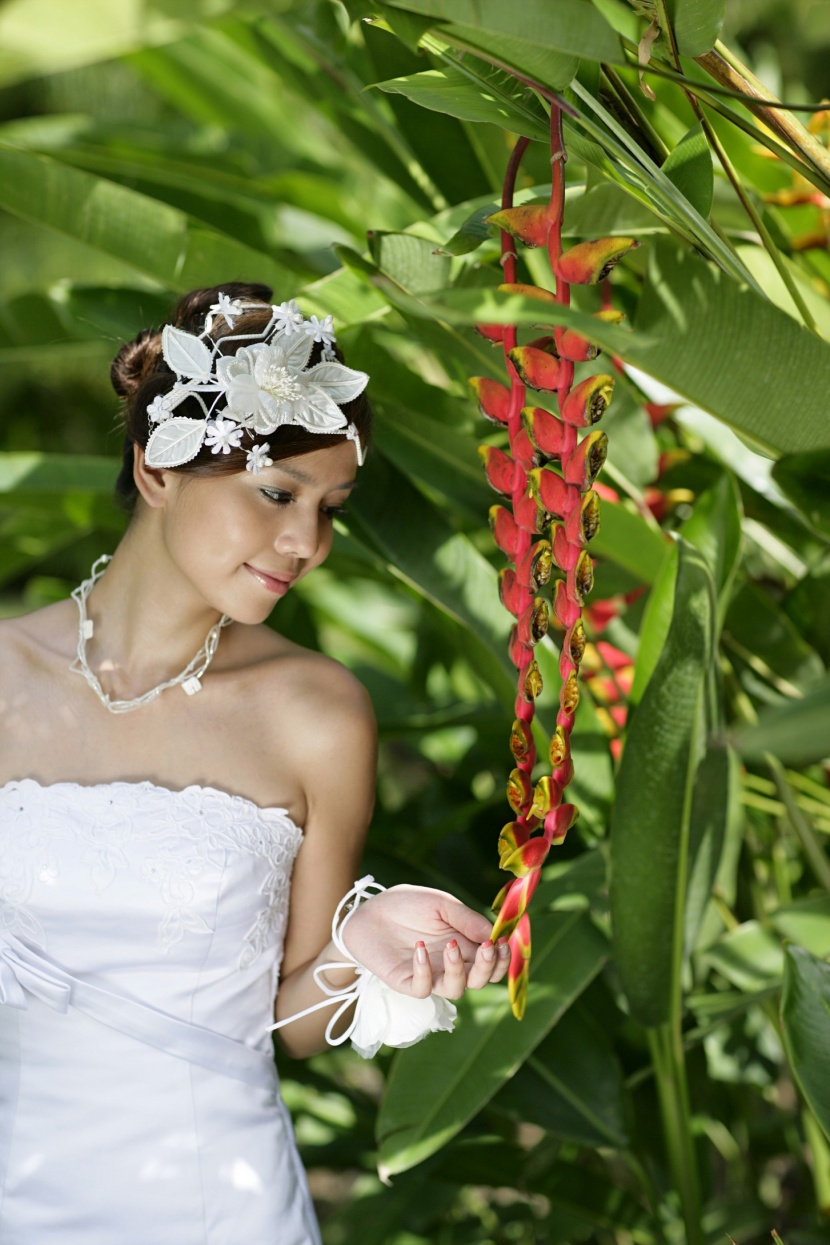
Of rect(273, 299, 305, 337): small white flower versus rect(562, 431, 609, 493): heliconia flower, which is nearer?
rect(562, 431, 609, 493): heliconia flower

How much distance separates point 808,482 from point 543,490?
1.13ft

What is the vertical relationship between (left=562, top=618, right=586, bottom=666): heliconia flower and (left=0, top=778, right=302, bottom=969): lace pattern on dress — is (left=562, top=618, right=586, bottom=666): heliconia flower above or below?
above

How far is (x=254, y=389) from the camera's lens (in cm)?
88

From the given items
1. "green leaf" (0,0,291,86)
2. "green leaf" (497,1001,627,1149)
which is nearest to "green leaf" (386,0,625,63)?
"green leaf" (0,0,291,86)

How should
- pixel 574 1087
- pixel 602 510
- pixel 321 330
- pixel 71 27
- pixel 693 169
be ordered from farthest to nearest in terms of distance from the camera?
pixel 574 1087
pixel 602 510
pixel 321 330
pixel 693 169
pixel 71 27

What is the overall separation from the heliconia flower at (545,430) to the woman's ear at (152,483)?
471 mm

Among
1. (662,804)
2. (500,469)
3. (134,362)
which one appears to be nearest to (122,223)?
(134,362)

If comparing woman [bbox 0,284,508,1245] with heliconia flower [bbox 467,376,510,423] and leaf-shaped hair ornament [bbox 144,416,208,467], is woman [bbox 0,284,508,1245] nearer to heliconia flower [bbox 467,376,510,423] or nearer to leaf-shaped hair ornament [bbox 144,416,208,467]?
leaf-shaped hair ornament [bbox 144,416,208,467]

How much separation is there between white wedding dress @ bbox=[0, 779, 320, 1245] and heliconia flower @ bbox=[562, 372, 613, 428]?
1.79 ft

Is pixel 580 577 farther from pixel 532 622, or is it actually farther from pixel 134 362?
pixel 134 362

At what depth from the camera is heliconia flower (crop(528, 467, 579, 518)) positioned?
2.00 ft

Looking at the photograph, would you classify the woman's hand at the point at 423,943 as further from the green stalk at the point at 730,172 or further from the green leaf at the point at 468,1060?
the green stalk at the point at 730,172

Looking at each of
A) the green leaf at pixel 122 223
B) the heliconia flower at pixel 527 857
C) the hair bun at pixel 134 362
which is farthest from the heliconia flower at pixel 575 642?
the green leaf at pixel 122 223

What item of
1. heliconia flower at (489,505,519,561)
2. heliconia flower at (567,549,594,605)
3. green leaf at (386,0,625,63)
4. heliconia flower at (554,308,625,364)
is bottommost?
heliconia flower at (489,505,519,561)
